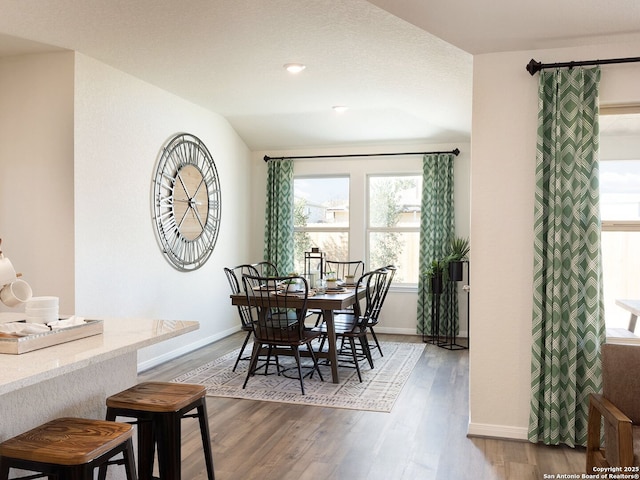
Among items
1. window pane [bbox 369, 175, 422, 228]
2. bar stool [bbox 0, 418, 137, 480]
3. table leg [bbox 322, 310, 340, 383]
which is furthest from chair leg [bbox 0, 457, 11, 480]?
window pane [bbox 369, 175, 422, 228]

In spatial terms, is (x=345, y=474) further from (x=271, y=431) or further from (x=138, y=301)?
(x=138, y=301)

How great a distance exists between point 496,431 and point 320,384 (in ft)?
5.42

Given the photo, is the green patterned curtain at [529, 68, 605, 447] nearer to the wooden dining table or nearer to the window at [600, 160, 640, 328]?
the window at [600, 160, 640, 328]

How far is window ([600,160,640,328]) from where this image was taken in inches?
138

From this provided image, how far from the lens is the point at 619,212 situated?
139 inches

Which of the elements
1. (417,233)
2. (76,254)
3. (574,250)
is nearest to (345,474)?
(574,250)

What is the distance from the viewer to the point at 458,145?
6.82 meters

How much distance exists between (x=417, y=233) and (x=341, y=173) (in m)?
1.24

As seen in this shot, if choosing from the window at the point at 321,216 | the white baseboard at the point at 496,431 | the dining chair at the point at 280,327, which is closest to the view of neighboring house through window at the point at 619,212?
the white baseboard at the point at 496,431

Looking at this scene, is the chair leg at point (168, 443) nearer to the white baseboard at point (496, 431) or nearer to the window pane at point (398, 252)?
the white baseboard at point (496, 431)

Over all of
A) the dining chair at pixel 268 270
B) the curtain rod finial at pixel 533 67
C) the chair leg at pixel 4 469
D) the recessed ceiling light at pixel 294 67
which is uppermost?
the recessed ceiling light at pixel 294 67

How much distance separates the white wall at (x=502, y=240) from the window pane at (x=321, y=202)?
12.6ft

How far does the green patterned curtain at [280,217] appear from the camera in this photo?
23.8 feet

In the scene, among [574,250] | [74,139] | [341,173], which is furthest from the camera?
[341,173]
